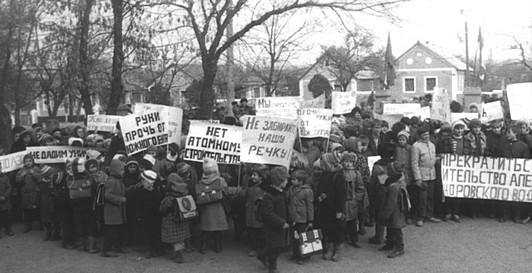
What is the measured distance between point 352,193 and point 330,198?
0.62 m

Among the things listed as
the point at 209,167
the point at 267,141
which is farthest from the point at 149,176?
the point at 267,141

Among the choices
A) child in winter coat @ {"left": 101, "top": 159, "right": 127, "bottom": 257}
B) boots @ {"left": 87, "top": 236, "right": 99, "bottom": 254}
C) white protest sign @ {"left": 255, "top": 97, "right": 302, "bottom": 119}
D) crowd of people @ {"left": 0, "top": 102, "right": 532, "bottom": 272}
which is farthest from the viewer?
white protest sign @ {"left": 255, "top": 97, "right": 302, "bottom": 119}

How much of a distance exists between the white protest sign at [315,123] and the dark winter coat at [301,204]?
8.06 ft

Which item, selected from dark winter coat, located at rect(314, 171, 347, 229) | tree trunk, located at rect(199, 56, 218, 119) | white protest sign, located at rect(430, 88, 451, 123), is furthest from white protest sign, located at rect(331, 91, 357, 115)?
dark winter coat, located at rect(314, 171, 347, 229)

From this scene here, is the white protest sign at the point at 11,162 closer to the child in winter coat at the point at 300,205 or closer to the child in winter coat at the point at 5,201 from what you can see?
the child in winter coat at the point at 5,201

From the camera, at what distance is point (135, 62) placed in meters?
14.3

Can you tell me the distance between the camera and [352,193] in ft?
26.6

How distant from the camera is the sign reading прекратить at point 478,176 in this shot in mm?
9539

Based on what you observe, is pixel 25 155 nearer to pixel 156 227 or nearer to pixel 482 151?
pixel 156 227

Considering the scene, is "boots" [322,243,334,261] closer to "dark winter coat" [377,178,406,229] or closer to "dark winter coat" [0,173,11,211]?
"dark winter coat" [377,178,406,229]

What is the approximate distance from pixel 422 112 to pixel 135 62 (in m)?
8.19

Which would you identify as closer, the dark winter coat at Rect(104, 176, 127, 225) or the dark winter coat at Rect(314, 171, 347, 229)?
the dark winter coat at Rect(314, 171, 347, 229)

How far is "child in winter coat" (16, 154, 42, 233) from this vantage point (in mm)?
9422

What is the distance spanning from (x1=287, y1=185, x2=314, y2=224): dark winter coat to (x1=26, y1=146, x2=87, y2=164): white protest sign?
4.52 metres
